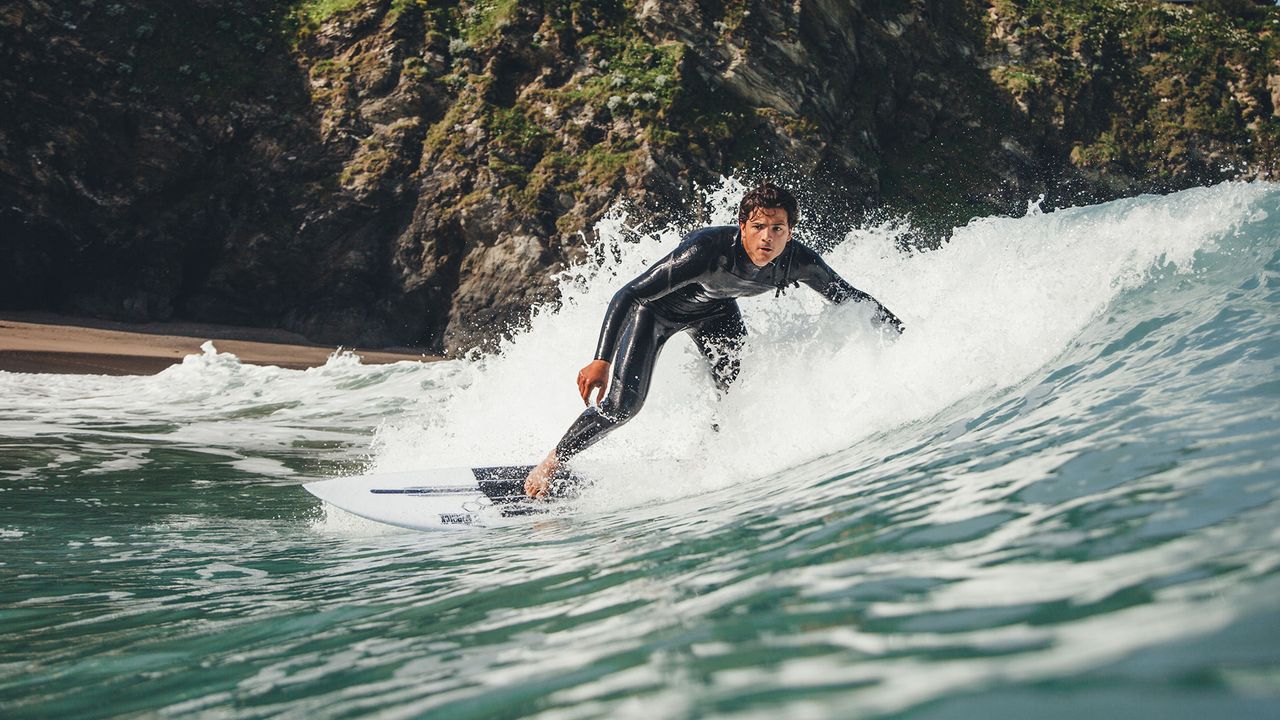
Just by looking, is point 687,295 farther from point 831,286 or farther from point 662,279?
point 831,286

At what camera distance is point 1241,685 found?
128 centimetres

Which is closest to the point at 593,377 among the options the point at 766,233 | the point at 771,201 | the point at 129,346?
the point at 766,233

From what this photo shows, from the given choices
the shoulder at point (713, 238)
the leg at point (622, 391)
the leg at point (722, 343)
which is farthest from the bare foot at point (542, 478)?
the shoulder at point (713, 238)

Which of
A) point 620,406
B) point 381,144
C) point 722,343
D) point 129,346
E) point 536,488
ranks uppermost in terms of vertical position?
point 381,144

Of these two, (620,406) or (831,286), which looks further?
(831,286)

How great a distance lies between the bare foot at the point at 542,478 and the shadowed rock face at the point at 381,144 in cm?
1407

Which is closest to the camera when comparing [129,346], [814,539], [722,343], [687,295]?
[814,539]

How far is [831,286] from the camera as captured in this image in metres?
5.66

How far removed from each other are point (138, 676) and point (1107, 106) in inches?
1413

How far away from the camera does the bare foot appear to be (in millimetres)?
5254

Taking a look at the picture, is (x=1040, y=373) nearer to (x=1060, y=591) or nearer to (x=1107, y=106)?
(x=1060, y=591)

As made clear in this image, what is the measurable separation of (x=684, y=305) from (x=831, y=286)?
3.15ft

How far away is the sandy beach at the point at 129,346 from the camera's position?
562 inches

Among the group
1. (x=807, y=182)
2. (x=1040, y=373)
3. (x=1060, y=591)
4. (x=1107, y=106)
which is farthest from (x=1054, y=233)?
(x=1107, y=106)
